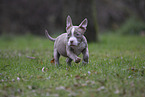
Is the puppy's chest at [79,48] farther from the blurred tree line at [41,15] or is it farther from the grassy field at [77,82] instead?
the blurred tree line at [41,15]

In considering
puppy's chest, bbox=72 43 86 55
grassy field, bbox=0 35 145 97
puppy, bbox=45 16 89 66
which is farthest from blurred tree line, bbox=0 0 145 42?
grassy field, bbox=0 35 145 97

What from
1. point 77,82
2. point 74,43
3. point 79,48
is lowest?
point 77,82

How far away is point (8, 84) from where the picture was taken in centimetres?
403

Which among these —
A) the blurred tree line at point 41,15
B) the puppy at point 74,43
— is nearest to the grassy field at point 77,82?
the puppy at point 74,43

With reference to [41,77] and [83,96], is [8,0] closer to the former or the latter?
[41,77]

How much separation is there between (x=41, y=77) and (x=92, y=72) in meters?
1.16

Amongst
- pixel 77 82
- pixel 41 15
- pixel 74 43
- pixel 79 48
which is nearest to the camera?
pixel 77 82

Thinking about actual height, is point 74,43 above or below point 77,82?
above

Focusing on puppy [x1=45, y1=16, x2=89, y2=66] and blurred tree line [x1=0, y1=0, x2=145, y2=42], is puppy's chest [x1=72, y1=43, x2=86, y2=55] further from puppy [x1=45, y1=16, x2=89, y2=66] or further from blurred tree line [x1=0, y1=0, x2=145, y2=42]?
blurred tree line [x1=0, y1=0, x2=145, y2=42]

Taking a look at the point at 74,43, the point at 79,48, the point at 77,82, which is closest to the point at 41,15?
the point at 79,48

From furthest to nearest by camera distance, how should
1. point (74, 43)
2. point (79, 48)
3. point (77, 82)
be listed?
1. point (79, 48)
2. point (74, 43)
3. point (77, 82)

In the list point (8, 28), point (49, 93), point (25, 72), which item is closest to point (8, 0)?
point (8, 28)

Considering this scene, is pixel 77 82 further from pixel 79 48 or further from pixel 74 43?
pixel 79 48

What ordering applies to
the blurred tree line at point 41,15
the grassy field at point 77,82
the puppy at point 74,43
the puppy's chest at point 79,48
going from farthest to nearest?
the blurred tree line at point 41,15 < the puppy's chest at point 79,48 < the puppy at point 74,43 < the grassy field at point 77,82
